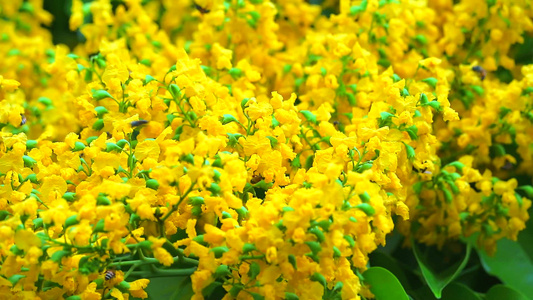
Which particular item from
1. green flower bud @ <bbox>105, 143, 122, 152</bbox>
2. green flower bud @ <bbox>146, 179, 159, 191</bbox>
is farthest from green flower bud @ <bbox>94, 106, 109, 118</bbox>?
green flower bud @ <bbox>146, 179, 159, 191</bbox>

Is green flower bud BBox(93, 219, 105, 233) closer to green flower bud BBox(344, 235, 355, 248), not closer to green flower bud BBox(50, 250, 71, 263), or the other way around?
green flower bud BBox(50, 250, 71, 263)

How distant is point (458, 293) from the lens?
132cm

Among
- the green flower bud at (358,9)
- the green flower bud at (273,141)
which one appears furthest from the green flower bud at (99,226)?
the green flower bud at (358,9)

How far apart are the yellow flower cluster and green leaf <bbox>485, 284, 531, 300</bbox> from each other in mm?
95

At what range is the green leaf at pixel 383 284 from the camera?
111 cm

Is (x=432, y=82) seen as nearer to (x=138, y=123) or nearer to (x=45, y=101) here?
(x=138, y=123)

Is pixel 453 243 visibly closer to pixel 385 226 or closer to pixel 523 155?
pixel 523 155

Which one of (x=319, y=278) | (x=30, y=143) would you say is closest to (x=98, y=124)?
(x=30, y=143)

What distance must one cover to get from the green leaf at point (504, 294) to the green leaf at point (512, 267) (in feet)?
0.31

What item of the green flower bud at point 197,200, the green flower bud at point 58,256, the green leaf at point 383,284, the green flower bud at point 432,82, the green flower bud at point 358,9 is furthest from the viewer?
the green flower bud at point 358,9

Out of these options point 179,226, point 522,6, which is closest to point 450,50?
point 522,6

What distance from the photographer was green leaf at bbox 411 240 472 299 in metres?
1.24

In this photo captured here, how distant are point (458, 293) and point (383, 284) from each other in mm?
274

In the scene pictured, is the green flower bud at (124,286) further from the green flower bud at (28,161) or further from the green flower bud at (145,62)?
the green flower bud at (145,62)
